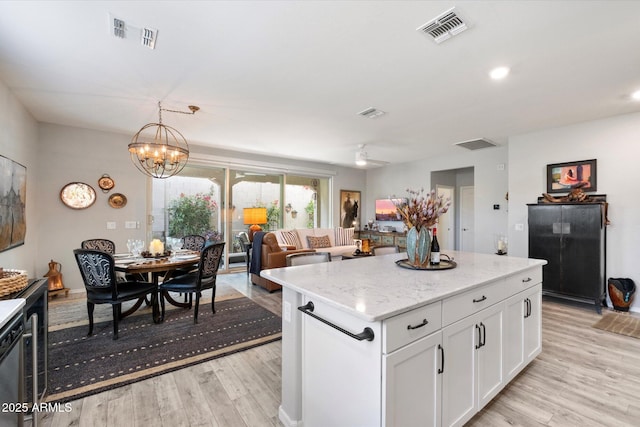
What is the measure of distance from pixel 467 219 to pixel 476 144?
251 centimetres

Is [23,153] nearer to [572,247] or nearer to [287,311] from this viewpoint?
[287,311]

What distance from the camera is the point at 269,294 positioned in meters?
4.57

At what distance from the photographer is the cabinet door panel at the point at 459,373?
1497mm

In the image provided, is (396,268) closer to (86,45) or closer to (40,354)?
(40,354)

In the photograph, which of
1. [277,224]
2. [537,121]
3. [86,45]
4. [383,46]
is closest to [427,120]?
[537,121]

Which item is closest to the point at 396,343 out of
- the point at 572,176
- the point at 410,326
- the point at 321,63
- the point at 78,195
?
the point at 410,326

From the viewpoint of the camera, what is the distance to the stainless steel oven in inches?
46.8

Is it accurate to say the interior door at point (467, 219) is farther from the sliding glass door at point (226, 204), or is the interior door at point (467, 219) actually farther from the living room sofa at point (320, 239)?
the sliding glass door at point (226, 204)

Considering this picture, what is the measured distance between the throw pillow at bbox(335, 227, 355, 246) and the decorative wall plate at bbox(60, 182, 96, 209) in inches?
196

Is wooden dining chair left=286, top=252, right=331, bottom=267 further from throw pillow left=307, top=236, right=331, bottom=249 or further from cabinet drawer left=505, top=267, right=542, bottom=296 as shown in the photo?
throw pillow left=307, top=236, right=331, bottom=249

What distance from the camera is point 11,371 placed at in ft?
4.20

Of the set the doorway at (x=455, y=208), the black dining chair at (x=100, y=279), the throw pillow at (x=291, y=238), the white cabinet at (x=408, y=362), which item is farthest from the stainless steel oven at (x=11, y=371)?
the doorway at (x=455, y=208)

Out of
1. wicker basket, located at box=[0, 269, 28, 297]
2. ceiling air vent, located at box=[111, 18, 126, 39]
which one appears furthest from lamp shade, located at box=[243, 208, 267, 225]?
wicker basket, located at box=[0, 269, 28, 297]

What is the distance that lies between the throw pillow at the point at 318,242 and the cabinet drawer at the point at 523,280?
4568 millimetres
